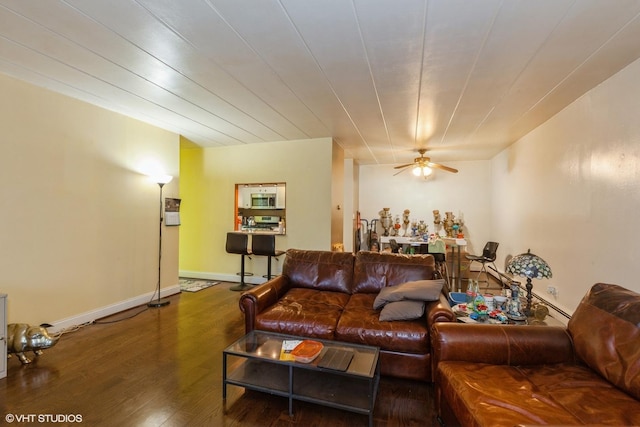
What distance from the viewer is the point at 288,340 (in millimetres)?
2107

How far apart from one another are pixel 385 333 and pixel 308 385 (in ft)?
2.23

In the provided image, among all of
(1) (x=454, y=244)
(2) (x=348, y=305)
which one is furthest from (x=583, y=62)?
(1) (x=454, y=244)

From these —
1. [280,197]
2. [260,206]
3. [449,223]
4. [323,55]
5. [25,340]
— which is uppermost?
[323,55]

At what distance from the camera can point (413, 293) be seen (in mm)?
2342

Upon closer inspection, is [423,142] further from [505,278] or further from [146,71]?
[146,71]

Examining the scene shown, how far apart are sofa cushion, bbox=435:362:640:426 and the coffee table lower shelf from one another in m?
0.49

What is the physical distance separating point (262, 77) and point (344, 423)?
282 centimetres

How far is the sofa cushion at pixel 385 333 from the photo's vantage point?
2.11 m

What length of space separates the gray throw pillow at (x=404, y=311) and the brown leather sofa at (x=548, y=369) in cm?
45

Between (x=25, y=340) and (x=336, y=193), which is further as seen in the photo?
(x=336, y=193)

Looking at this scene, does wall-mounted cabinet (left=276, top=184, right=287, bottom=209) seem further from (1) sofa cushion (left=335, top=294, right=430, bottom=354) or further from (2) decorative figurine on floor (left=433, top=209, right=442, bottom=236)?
(2) decorative figurine on floor (left=433, top=209, right=442, bottom=236)

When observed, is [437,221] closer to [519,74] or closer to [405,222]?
[405,222]

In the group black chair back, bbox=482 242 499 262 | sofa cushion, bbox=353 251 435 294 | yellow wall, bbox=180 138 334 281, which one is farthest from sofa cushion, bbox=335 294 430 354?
black chair back, bbox=482 242 499 262

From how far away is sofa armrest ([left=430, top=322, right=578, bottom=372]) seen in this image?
1.63 m
